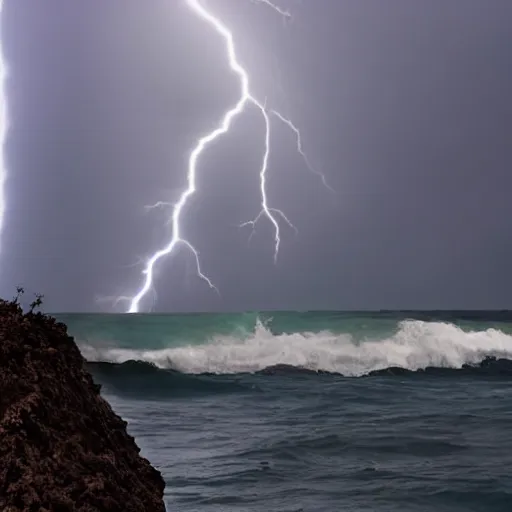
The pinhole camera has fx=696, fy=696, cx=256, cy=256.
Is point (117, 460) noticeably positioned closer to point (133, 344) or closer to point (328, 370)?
point (328, 370)

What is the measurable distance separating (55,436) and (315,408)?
1017cm

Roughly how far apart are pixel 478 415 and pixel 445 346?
540 inches

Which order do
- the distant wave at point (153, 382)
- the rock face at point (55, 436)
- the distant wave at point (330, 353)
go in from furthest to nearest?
1. the distant wave at point (330, 353)
2. the distant wave at point (153, 382)
3. the rock face at point (55, 436)

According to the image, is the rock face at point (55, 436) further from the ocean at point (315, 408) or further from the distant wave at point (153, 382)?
the distant wave at point (153, 382)

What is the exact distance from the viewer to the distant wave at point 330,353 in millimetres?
22516

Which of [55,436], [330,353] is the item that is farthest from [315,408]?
[330,353]

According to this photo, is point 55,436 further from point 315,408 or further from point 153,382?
point 153,382

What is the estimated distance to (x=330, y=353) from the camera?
923 inches

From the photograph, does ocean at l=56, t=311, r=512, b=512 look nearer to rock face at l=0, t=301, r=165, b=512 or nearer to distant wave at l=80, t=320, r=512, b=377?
distant wave at l=80, t=320, r=512, b=377

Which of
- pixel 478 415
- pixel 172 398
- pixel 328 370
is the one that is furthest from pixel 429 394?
pixel 328 370

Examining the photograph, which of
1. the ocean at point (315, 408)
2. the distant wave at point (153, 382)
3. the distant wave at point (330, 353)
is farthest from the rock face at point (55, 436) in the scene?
the distant wave at point (330, 353)

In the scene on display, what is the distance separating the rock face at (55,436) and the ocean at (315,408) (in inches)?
109

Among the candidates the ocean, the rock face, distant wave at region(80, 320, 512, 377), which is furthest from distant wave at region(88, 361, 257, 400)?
the rock face

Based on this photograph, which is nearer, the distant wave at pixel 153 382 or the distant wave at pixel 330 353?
the distant wave at pixel 153 382
